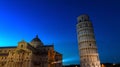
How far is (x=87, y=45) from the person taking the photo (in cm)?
5366

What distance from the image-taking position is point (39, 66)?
165 feet

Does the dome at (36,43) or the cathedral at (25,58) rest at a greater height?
the dome at (36,43)

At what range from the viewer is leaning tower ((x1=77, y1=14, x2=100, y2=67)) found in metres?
52.6

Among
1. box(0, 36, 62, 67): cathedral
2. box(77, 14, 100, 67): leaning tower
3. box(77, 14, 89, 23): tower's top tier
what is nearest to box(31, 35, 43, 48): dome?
box(0, 36, 62, 67): cathedral

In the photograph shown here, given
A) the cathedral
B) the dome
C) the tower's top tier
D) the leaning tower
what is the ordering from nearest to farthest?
the cathedral → the leaning tower → the tower's top tier → the dome

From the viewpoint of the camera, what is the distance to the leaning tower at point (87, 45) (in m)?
52.6

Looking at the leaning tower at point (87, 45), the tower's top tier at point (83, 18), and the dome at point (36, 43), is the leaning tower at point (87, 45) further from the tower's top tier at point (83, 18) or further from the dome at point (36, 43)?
the dome at point (36, 43)

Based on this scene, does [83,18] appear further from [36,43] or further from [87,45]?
[36,43]

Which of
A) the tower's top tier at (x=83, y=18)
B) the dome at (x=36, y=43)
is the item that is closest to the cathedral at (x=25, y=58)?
the dome at (x=36, y=43)

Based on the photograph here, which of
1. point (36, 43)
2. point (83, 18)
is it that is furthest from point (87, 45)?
point (36, 43)

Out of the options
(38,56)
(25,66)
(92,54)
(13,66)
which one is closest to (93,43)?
(92,54)

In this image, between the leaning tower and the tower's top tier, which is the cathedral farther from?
the tower's top tier

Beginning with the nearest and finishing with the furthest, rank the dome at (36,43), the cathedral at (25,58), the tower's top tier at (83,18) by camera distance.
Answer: the cathedral at (25,58) < the tower's top tier at (83,18) < the dome at (36,43)

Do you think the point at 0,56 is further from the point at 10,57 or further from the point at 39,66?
the point at 39,66
